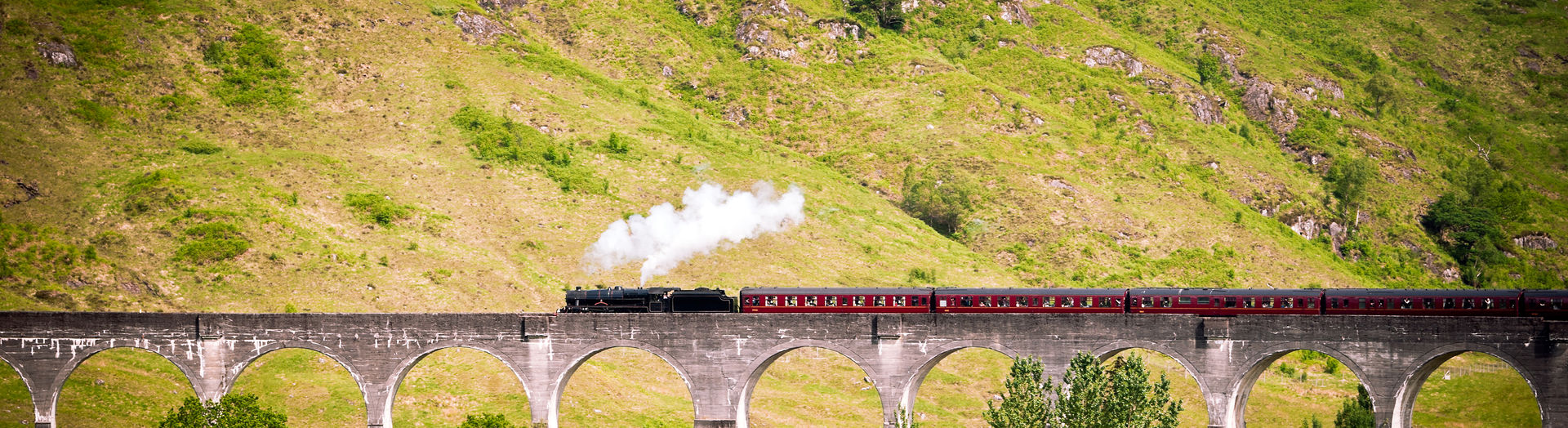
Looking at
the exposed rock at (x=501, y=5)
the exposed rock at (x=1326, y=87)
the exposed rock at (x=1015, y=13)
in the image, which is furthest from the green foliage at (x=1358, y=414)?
the exposed rock at (x=501, y=5)

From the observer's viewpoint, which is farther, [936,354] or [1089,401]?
[936,354]

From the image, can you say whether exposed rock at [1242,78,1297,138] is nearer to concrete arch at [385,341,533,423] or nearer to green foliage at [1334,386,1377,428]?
green foliage at [1334,386,1377,428]

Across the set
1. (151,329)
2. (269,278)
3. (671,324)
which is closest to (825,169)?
(269,278)

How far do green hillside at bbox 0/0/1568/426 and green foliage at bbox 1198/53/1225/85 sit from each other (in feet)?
1.73

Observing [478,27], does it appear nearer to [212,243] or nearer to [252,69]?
[252,69]

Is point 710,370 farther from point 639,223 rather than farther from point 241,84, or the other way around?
point 241,84

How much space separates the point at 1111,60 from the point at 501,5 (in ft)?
214

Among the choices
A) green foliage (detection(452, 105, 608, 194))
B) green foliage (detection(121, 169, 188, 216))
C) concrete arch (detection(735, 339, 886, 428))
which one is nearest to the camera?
concrete arch (detection(735, 339, 886, 428))

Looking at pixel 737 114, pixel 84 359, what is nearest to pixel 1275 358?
pixel 84 359

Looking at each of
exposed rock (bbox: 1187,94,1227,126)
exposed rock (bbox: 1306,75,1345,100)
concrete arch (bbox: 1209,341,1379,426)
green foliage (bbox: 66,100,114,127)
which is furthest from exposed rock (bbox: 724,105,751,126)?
concrete arch (bbox: 1209,341,1379,426)

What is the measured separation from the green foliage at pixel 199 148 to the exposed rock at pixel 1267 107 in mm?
99831

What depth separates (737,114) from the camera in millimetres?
117750

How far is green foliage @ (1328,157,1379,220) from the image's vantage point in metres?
112

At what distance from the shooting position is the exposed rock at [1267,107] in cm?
12456
